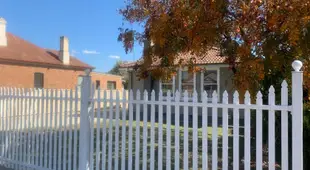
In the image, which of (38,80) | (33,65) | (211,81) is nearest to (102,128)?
(211,81)

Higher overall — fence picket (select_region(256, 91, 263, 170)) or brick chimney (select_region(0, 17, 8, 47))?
brick chimney (select_region(0, 17, 8, 47))

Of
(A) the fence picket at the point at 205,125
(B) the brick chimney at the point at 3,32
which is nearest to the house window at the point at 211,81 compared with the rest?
(A) the fence picket at the point at 205,125

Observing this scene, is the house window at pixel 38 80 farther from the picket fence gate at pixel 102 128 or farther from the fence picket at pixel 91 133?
the fence picket at pixel 91 133

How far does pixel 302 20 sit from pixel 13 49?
2377 centimetres

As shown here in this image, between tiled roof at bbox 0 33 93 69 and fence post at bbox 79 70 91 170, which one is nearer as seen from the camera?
fence post at bbox 79 70 91 170

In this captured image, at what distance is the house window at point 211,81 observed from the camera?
1694cm

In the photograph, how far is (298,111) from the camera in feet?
11.1

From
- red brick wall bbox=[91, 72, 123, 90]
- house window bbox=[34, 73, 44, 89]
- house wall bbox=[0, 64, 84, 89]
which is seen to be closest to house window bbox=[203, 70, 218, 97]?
house wall bbox=[0, 64, 84, 89]

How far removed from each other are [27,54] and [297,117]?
2477 centimetres

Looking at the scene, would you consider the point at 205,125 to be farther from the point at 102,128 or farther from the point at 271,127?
the point at 102,128

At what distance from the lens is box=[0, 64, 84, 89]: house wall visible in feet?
73.9

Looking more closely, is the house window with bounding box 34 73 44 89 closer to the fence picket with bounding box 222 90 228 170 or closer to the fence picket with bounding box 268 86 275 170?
the fence picket with bounding box 222 90 228 170

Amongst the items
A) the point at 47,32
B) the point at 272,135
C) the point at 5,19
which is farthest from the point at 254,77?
the point at 47,32

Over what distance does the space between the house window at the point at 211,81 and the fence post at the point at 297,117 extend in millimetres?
13546
